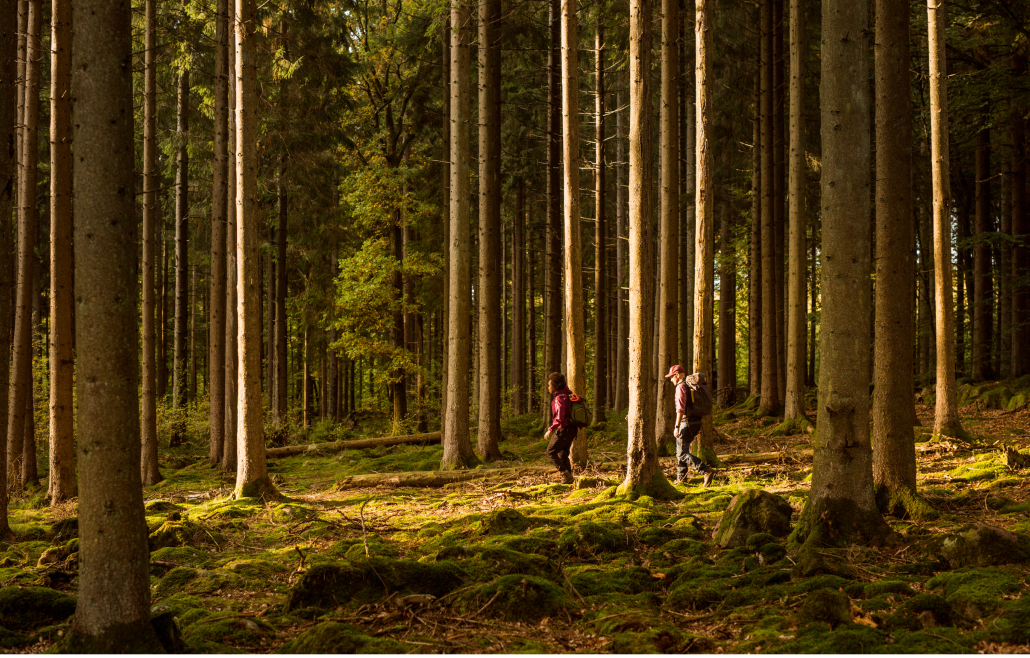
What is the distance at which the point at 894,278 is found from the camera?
779 centimetres

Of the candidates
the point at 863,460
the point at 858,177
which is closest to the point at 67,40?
the point at 858,177

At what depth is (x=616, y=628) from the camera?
5.23 meters

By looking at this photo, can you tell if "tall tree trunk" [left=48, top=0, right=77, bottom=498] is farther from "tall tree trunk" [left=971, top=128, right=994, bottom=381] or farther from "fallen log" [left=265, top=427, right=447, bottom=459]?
"tall tree trunk" [left=971, top=128, right=994, bottom=381]

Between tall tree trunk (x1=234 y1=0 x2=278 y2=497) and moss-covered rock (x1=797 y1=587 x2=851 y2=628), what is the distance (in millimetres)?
8194

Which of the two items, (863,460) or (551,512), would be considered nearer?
(863,460)

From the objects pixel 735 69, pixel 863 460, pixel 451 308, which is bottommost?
pixel 863 460

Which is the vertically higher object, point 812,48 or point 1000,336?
point 812,48

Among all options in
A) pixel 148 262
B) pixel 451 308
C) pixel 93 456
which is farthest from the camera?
pixel 148 262

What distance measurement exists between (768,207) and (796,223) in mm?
2171

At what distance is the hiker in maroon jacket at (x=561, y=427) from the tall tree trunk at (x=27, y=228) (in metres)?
8.91

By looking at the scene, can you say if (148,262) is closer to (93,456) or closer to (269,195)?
(269,195)

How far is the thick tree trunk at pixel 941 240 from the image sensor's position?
11.8 m

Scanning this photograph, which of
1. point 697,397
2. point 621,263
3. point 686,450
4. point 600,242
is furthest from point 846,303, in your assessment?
point 621,263

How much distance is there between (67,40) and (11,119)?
437cm
